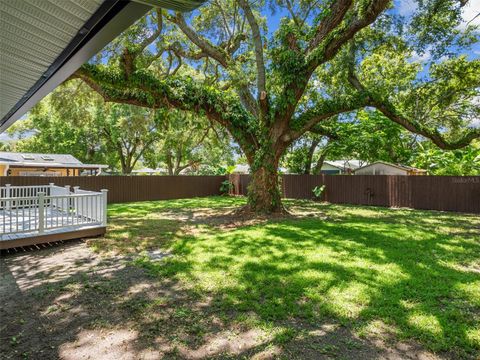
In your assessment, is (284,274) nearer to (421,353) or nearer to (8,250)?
(421,353)

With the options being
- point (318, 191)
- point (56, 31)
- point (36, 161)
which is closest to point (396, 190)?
point (318, 191)

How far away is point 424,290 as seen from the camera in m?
3.44

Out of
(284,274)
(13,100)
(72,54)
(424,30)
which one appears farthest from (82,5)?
(424,30)

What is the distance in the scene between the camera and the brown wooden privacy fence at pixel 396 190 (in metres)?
10.2

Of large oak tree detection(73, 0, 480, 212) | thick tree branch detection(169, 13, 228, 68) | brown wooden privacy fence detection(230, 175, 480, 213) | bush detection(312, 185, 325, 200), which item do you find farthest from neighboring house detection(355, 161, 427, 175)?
thick tree branch detection(169, 13, 228, 68)

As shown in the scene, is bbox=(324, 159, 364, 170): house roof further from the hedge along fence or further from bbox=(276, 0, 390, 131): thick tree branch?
bbox=(276, 0, 390, 131): thick tree branch

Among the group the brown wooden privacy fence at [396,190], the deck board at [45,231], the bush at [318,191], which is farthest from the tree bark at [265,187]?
the brown wooden privacy fence at [396,190]

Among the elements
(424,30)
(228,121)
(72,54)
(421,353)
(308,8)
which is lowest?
(421,353)

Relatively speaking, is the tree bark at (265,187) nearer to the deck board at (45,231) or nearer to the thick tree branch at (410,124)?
the thick tree branch at (410,124)

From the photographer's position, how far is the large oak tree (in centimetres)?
737

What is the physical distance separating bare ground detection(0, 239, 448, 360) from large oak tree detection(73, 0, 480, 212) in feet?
17.0

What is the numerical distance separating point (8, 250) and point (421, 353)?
21.0 feet

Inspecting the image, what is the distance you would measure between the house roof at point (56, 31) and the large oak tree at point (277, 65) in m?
5.18

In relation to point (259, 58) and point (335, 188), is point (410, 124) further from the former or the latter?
point (259, 58)
